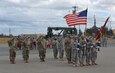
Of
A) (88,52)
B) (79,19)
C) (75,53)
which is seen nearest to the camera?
(75,53)

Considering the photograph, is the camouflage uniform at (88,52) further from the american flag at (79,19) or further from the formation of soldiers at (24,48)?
the american flag at (79,19)

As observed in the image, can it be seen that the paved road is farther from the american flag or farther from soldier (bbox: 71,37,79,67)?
the american flag

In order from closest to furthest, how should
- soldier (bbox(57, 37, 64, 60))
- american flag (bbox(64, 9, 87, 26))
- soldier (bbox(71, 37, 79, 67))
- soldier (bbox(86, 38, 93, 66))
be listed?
soldier (bbox(71, 37, 79, 67)) → soldier (bbox(86, 38, 93, 66)) → soldier (bbox(57, 37, 64, 60)) → american flag (bbox(64, 9, 87, 26))

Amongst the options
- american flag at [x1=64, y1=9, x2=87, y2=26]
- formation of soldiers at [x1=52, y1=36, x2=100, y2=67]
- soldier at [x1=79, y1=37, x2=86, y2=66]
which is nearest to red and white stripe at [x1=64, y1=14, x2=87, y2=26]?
american flag at [x1=64, y1=9, x2=87, y2=26]

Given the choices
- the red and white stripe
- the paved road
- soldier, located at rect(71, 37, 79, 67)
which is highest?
the red and white stripe

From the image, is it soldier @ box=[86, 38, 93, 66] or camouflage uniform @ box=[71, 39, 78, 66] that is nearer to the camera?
camouflage uniform @ box=[71, 39, 78, 66]

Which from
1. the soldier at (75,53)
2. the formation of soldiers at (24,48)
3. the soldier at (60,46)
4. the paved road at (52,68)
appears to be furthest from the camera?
the soldier at (60,46)

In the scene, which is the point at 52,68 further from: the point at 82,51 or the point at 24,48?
the point at 24,48

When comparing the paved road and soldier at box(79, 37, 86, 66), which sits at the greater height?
soldier at box(79, 37, 86, 66)

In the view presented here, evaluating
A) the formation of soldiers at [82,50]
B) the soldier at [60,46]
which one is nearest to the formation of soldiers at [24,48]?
the soldier at [60,46]

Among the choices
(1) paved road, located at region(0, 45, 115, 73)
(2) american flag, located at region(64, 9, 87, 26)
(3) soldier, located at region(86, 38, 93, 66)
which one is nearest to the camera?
(1) paved road, located at region(0, 45, 115, 73)

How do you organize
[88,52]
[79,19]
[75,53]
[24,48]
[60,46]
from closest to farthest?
[75,53], [88,52], [24,48], [60,46], [79,19]

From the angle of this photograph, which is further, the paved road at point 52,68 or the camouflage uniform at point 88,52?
the camouflage uniform at point 88,52

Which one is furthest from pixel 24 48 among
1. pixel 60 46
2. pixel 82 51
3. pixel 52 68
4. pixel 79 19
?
pixel 52 68
